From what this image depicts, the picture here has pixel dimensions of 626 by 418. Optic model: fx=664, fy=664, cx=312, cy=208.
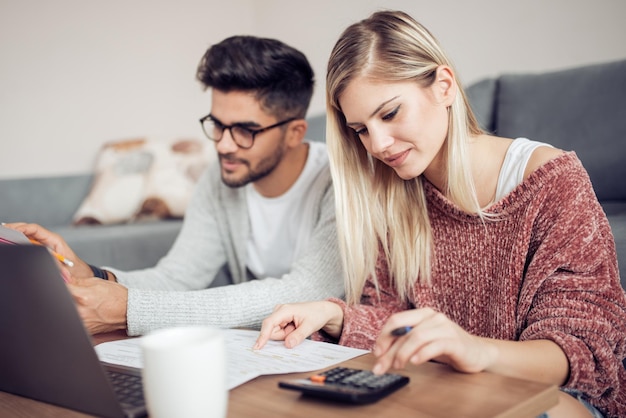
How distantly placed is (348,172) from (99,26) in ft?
8.08

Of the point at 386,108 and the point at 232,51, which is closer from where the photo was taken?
the point at 386,108

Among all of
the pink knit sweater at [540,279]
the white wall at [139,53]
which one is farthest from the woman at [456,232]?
the white wall at [139,53]

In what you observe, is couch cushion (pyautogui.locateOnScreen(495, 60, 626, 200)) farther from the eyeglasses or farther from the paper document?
the paper document

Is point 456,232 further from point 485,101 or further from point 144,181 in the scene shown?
point 144,181

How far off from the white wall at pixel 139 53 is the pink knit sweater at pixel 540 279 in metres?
1.44

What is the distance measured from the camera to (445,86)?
1117 mm

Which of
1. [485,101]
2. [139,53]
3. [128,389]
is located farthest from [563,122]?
[139,53]

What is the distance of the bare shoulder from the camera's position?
1.03 metres

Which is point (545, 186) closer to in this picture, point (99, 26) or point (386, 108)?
point (386, 108)

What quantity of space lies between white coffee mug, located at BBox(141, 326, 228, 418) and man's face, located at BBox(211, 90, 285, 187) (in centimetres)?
112

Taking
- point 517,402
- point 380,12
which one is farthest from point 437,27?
point 517,402

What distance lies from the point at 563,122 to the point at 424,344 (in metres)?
1.27

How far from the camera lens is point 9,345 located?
0.71 metres

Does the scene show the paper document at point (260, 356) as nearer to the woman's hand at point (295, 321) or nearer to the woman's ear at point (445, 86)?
the woman's hand at point (295, 321)
